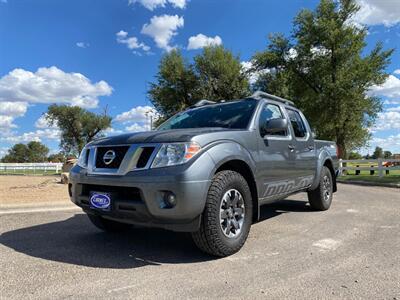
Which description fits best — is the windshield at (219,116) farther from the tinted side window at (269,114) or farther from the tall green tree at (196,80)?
the tall green tree at (196,80)

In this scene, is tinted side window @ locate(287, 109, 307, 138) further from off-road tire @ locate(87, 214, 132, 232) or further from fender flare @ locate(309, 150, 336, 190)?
off-road tire @ locate(87, 214, 132, 232)

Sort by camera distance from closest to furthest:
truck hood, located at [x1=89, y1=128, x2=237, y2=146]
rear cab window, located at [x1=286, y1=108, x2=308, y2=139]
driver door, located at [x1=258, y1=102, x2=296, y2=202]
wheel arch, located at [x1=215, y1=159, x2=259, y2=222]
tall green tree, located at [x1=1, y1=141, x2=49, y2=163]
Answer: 1. truck hood, located at [x1=89, y1=128, x2=237, y2=146]
2. wheel arch, located at [x1=215, y1=159, x2=259, y2=222]
3. driver door, located at [x1=258, y1=102, x2=296, y2=202]
4. rear cab window, located at [x1=286, y1=108, x2=308, y2=139]
5. tall green tree, located at [x1=1, y1=141, x2=49, y2=163]

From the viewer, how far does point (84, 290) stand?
314 centimetres

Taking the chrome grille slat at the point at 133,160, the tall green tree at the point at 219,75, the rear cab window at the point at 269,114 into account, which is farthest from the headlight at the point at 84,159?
the tall green tree at the point at 219,75

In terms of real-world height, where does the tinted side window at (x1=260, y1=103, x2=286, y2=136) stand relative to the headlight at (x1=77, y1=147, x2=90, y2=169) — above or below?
above

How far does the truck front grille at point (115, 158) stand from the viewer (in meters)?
4.06

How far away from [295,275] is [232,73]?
3508cm

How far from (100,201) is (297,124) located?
3.84 metres

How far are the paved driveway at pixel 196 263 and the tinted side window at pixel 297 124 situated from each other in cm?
149

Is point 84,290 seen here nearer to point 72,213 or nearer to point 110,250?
point 110,250

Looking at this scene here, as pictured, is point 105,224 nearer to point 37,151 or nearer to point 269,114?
point 269,114

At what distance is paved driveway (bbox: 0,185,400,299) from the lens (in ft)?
10.4

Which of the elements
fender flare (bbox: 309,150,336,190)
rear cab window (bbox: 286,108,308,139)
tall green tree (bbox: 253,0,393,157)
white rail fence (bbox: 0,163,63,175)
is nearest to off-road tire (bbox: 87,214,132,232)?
rear cab window (bbox: 286,108,308,139)

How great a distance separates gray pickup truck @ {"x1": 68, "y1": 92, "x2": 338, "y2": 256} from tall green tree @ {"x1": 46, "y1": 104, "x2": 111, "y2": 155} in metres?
61.2
